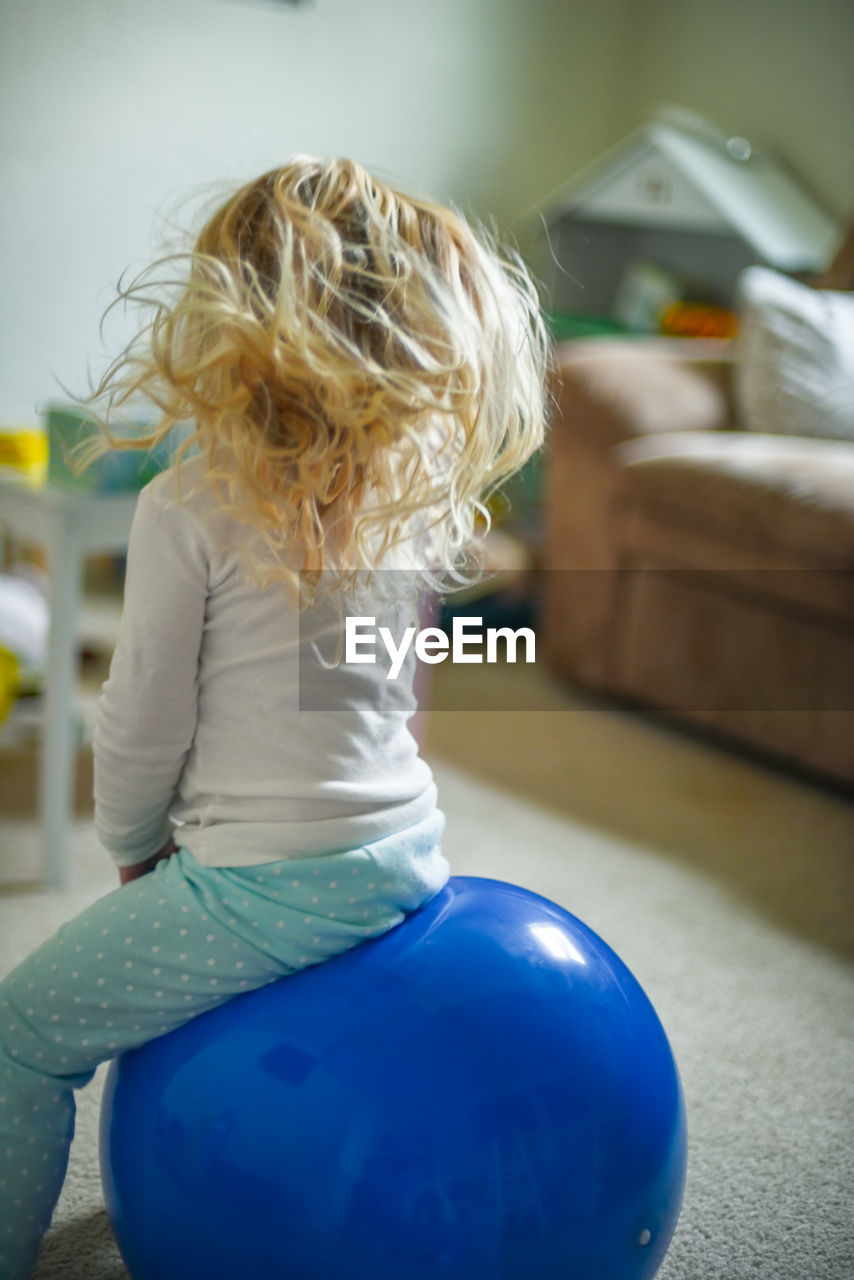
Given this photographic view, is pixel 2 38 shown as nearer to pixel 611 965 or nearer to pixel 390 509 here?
pixel 390 509

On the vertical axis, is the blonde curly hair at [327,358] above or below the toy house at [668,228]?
below

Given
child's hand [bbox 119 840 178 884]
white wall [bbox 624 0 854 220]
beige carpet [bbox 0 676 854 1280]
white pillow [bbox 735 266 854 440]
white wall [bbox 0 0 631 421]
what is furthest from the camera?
white wall [bbox 624 0 854 220]

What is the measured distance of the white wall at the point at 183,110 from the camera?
2.62 metres

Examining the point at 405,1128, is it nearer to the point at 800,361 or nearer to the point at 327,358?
the point at 327,358

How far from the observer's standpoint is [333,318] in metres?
0.77

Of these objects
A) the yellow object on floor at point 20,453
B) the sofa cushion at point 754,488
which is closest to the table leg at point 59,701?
the yellow object on floor at point 20,453

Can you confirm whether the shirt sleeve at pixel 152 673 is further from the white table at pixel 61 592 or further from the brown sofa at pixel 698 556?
the brown sofa at pixel 698 556

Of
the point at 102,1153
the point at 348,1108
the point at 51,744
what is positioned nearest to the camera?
the point at 348,1108

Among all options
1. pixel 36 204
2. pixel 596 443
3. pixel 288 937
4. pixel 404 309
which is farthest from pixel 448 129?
pixel 288 937

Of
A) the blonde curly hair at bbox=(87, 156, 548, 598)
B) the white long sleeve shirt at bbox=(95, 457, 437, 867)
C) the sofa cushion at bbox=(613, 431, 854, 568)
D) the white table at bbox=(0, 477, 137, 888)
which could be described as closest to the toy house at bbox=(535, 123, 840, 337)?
the sofa cushion at bbox=(613, 431, 854, 568)

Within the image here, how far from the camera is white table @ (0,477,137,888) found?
1.43 m

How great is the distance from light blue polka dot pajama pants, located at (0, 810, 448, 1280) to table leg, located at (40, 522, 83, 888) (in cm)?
67

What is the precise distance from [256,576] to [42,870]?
2.85ft

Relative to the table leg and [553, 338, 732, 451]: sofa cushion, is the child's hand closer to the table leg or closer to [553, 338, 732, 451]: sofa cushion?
the table leg
